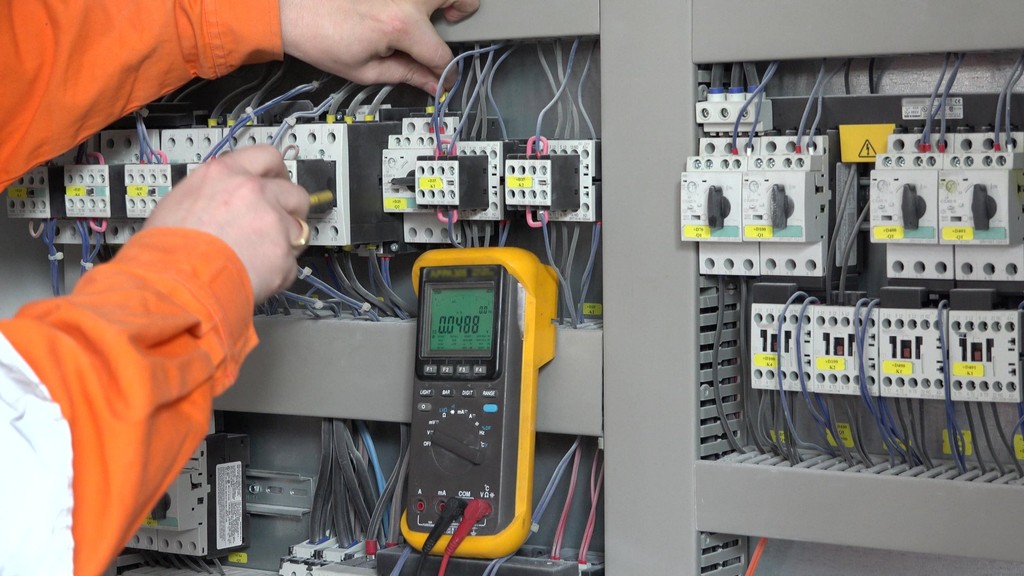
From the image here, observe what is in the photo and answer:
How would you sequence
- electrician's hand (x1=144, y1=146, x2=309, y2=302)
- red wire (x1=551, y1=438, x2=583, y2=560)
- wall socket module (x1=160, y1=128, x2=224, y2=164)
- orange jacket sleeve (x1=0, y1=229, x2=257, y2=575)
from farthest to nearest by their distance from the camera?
wall socket module (x1=160, y1=128, x2=224, y2=164) < red wire (x1=551, y1=438, x2=583, y2=560) < electrician's hand (x1=144, y1=146, x2=309, y2=302) < orange jacket sleeve (x1=0, y1=229, x2=257, y2=575)

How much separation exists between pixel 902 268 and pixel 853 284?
5.6 inches

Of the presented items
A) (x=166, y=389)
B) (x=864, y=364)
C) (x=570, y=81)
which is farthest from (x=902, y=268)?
(x=166, y=389)

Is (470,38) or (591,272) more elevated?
(470,38)

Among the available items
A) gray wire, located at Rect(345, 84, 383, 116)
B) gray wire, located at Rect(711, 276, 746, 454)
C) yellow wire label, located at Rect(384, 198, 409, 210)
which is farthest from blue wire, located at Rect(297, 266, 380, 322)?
gray wire, located at Rect(711, 276, 746, 454)

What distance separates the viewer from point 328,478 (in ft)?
5.85

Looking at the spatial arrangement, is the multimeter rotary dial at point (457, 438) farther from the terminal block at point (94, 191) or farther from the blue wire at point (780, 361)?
the terminal block at point (94, 191)

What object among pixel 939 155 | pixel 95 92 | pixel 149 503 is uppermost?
pixel 95 92

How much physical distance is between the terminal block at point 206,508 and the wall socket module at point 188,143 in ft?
1.55

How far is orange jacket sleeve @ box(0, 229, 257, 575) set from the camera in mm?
791

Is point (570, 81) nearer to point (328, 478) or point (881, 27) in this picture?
point (881, 27)

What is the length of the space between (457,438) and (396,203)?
373 millimetres

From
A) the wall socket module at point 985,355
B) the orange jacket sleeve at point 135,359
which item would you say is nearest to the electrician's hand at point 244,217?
the orange jacket sleeve at point 135,359

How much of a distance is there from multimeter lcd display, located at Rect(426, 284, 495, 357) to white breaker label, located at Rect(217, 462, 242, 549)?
1.74 ft

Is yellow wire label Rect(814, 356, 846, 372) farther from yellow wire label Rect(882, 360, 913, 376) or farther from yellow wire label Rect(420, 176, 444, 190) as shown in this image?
yellow wire label Rect(420, 176, 444, 190)
